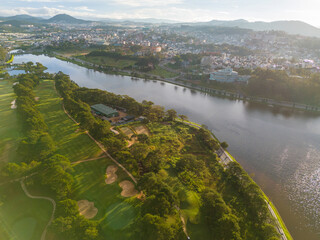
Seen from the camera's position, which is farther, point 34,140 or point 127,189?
point 34,140

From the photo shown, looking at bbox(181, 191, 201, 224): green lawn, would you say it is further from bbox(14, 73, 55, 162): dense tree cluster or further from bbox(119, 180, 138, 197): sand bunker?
bbox(14, 73, 55, 162): dense tree cluster

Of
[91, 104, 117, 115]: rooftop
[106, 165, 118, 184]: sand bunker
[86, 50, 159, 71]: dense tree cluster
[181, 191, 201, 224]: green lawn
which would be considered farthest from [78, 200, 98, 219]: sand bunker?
[86, 50, 159, 71]: dense tree cluster

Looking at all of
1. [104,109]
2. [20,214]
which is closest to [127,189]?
[20,214]

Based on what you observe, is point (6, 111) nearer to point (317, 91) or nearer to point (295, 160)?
point (295, 160)

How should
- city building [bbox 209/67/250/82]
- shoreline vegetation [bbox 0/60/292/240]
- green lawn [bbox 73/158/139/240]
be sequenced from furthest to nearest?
city building [bbox 209/67/250/82], green lawn [bbox 73/158/139/240], shoreline vegetation [bbox 0/60/292/240]

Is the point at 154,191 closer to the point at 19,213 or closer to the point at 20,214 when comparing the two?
the point at 20,214

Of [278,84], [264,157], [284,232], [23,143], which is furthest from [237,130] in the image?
[23,143]
